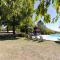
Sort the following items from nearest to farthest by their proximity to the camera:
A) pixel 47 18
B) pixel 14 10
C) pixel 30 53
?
pixel 47 18 → pixel 30 53 → pixel 14 10

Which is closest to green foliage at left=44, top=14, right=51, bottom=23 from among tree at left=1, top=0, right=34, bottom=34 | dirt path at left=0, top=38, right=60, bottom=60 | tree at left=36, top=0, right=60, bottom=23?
tree at left=36, top=0, right=60, bottom=23

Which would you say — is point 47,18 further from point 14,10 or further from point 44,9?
point 14,10

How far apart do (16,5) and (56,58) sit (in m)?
14.9

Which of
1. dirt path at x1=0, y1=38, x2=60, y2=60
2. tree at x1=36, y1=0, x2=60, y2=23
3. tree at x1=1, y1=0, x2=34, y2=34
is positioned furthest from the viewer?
tree at x1=1, y1=0, x2=34, y2=34

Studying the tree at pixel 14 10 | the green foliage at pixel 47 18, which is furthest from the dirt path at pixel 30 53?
the tree at pixel 14 10

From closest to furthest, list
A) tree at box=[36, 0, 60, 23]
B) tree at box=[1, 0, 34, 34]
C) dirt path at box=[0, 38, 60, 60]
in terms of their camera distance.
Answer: tree at box=[36, 0, 60, 23]
dirt path at box=[0, 38, 60, 60]
tree at box=[1, 0, 34, 34]

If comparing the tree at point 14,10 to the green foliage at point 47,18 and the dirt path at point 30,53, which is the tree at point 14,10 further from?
the green foliage at point 47,18

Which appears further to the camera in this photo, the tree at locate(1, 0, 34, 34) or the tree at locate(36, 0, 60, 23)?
the tree at locate(1, 0, 34, 34)

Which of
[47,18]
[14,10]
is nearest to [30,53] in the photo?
[47,18]

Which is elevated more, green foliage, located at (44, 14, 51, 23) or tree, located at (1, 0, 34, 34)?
tree, located at (1, 0, 34, 34)

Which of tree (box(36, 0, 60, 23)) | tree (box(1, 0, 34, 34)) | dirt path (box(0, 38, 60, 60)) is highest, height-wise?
tree (box(1, 0, 34, 34))

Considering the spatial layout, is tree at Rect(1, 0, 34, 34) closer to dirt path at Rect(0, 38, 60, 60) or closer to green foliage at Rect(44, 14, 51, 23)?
dirt path at Rect(0, 38, 60, 60)

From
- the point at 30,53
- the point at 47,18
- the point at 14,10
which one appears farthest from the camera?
the point at 14,10

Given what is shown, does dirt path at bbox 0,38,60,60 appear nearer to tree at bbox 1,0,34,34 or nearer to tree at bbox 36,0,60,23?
tree at bbox 36,0,60,23
